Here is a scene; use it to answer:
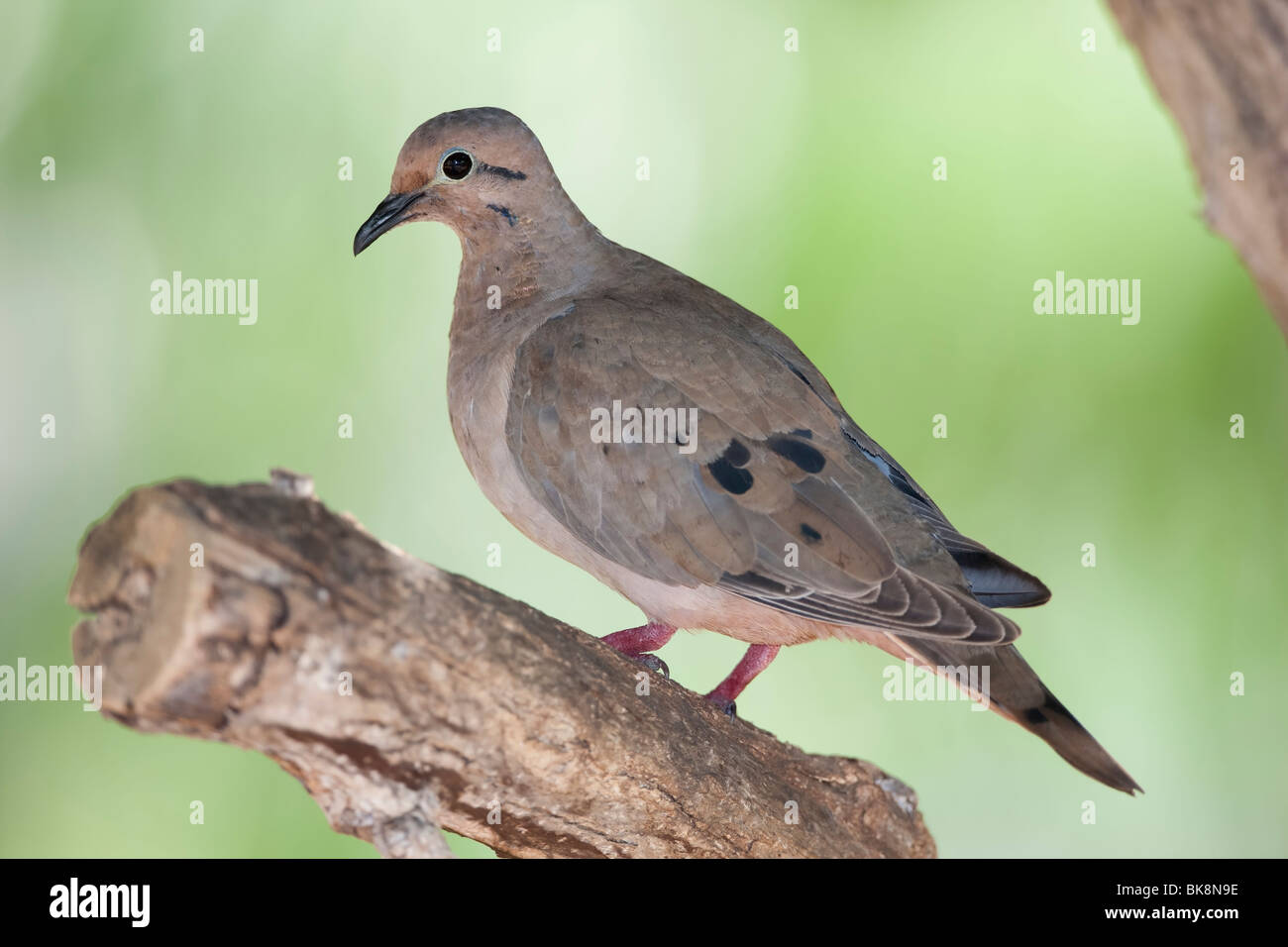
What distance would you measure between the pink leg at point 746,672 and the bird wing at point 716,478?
1.58 ft

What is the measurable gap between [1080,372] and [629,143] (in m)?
1.97

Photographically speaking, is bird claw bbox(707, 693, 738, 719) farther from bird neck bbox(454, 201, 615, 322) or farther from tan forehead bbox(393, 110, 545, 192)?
tan forehead bbox(393, 110, 545, 192)

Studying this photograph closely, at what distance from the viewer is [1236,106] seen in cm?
167

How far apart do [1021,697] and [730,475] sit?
83 cm

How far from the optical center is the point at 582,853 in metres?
2.60

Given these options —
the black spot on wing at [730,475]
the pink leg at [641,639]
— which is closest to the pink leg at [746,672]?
the pink leg at [641,639]

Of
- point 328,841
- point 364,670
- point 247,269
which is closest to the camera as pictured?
point 364,670

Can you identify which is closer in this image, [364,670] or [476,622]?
[364,670]

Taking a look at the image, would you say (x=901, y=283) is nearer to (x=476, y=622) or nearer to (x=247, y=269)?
(x=247, y=269)

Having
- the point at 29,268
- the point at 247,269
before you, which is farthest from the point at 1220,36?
the point at 29,268

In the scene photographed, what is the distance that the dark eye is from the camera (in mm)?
3443

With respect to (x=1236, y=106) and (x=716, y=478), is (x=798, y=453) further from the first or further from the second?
(x=1236, y=106)

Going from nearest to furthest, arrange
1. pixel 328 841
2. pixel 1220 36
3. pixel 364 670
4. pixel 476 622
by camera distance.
Result: 1. pixel 1220 36
2. pixel 364 670
3. pixel 476 622
4. pixel 328 841

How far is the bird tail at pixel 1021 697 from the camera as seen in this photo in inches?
105
